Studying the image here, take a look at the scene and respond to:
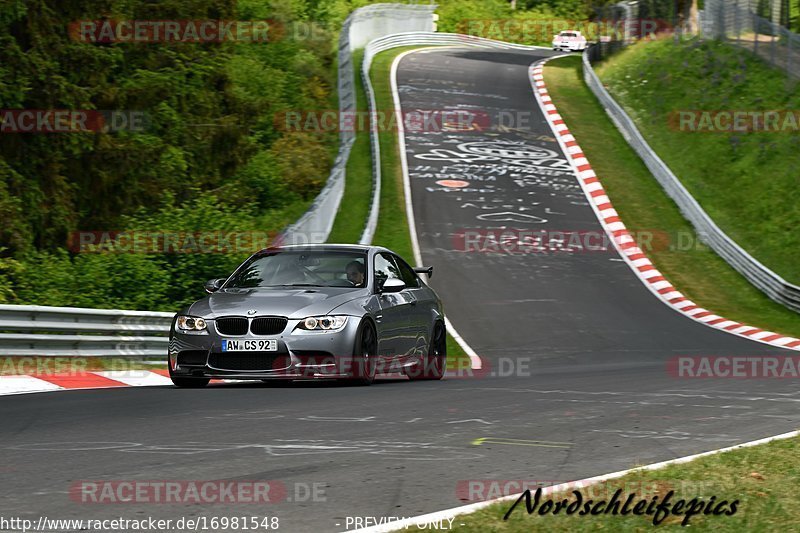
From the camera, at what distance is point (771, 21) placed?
44.1 meters

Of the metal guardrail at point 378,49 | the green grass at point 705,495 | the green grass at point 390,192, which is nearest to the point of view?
the green grass at point 705,495

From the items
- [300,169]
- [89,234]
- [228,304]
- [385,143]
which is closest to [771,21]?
[385,143]

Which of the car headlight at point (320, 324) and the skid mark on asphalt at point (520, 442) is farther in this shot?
the car headlight at point (320, 324)

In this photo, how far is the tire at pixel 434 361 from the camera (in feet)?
46.4

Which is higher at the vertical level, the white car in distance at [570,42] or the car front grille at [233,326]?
the white car in distance at [570,42]

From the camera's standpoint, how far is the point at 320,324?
38.6 feet

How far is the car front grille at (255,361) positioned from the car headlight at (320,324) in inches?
13.3

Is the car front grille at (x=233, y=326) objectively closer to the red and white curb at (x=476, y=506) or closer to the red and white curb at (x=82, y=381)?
the red and white curb at (x=82, y=381)

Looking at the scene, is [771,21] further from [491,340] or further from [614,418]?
[614,418]

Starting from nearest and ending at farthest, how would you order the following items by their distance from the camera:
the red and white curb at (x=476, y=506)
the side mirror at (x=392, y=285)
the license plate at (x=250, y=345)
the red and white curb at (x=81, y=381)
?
the red and white curb at (x=476, y=506) → the license plate at (x=250, y=345) → the red and white curb at (x=81, y=381) → the side mirror at (x=392, y=285)

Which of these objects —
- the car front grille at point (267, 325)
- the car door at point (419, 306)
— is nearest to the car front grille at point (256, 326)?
the car front grille at point (267, 325)

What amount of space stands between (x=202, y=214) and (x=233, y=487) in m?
18.3

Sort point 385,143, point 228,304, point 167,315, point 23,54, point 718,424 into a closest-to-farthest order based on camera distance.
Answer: point 718,424 → point 228,304 → point 167,315 → point 23,54 → point 385,143

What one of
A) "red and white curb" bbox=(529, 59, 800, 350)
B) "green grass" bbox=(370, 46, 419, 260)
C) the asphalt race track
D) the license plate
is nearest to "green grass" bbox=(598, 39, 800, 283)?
"red and white curb" bbox=(529, 59, 800, 350)
